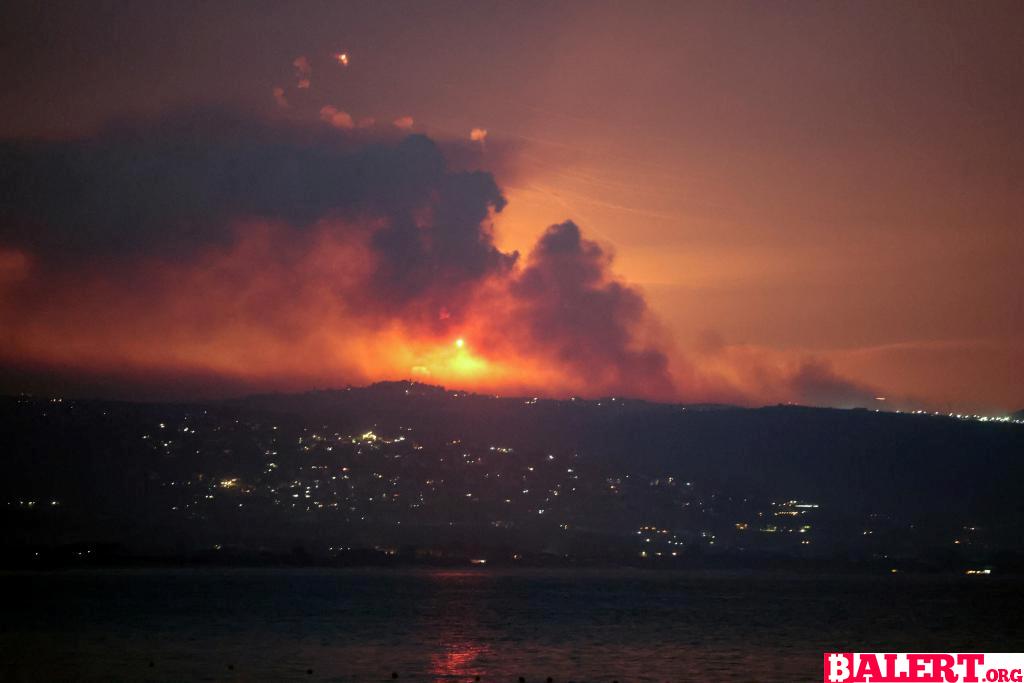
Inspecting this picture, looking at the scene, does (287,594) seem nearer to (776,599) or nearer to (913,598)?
(776,599)

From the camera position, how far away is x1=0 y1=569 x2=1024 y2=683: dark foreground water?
6172 centimetres

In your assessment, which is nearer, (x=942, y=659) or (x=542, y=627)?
(x=942, y=659)

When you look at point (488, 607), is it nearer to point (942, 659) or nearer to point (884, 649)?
point (884, 649)

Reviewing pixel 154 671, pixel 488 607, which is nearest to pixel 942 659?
pixel 154 671

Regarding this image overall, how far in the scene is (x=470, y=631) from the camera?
87375 mm

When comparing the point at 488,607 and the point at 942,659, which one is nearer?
the point at 942,659

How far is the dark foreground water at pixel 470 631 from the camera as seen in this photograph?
61.7m

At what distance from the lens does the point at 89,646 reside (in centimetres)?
A: 7188

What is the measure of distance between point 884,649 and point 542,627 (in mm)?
26982

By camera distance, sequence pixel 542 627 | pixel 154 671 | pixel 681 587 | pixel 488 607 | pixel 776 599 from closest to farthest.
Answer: pixel 154 671
pixel 542 627
pixel 488 607
pixel 776 599
pixel 681 587

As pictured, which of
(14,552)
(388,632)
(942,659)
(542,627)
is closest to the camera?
(942,659)

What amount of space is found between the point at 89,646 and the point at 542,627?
3403 cm

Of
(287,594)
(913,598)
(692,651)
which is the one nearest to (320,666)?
(692,651)

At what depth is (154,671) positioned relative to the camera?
59.6 m
